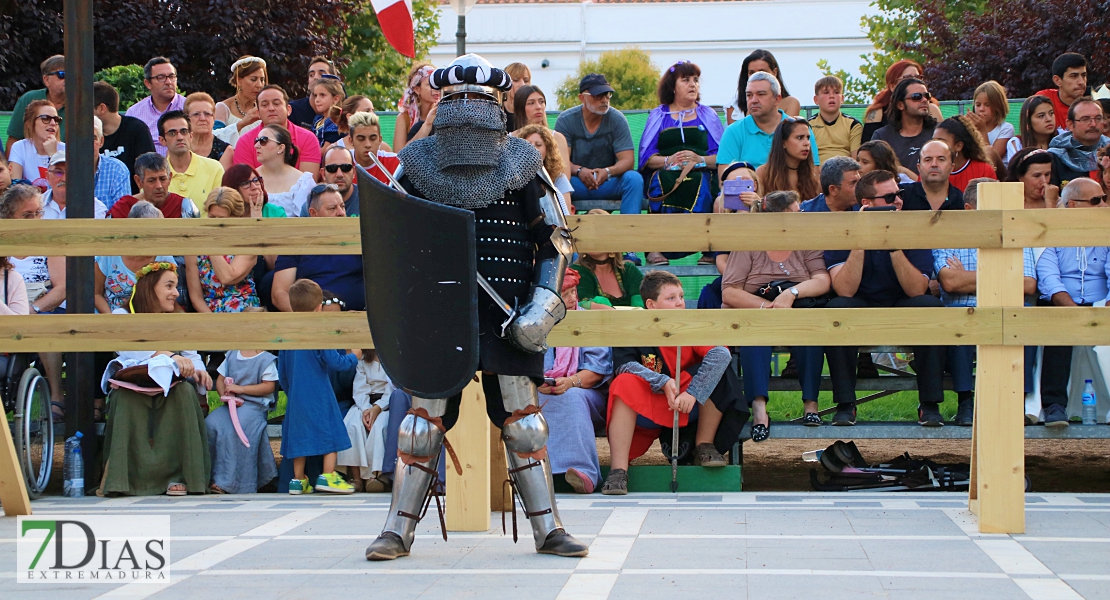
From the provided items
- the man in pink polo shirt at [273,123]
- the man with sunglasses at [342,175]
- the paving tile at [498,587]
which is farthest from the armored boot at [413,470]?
the man in pink polo shirt at [273,123]

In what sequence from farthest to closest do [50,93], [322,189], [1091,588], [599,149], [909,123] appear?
[50,93] → [599,149] → [909,123] → [322,189] → [1091,588]

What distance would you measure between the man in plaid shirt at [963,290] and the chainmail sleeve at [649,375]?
150 cm

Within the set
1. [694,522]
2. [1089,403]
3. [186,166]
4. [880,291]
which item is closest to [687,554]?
[694,522]

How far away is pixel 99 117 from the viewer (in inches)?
323

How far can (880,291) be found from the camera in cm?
635

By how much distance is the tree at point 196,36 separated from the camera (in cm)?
1673

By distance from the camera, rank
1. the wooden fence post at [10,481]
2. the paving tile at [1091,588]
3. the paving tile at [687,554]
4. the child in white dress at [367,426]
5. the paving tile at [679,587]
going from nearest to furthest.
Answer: the paving tile at [1091,588], the paving tile at [679,587], the paving tile at [687,554], the wooden fence post at [10,481], the child in white dress at [367,426]

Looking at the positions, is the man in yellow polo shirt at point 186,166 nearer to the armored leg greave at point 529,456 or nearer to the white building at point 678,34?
the armored leg greave at point 529,456

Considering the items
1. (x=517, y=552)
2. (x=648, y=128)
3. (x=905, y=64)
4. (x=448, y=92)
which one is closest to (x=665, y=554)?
(x=517, y=552)

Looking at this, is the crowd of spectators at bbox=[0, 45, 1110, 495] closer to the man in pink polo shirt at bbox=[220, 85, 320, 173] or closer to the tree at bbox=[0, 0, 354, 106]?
the man in pink polo shirt at bbox=[220, 85, 320, 173]

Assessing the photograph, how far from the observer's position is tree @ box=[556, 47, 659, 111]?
37.1m

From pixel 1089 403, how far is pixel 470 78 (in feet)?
12.4

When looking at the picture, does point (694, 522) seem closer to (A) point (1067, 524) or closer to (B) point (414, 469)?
(B) point (414, 469)

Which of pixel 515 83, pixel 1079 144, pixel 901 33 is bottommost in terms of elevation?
pixel 1079 144
